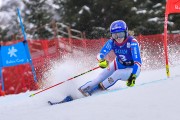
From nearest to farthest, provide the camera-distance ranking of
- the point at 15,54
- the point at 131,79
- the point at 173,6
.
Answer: the point at 131,79 < the point at 173,6 < the point at 15,54

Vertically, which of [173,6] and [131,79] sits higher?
[173,6]

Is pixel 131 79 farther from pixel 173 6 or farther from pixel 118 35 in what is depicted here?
pixel 173 6

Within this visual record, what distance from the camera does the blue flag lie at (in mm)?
13159

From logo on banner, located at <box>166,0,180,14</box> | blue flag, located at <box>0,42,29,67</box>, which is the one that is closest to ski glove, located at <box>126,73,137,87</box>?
logo on banner, located at <box>166,0,180,14</box>

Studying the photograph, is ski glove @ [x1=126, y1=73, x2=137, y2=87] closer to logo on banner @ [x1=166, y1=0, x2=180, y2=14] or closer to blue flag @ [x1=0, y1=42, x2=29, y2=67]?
logo on banner @ [x1=166, y1=0, x2=180, y2=14]

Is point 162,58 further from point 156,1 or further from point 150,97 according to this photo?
point 156,1

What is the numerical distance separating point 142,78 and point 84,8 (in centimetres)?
1826

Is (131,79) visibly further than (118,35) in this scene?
No

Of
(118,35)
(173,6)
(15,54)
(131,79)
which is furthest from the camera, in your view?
(15,54)

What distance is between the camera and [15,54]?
13.1 metres

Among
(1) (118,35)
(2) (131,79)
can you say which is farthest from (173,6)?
(2) (131,79)

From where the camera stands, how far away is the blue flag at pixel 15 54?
43.2 feet

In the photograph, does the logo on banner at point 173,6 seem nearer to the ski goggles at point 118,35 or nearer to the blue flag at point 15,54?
the ski goggles at point 118,35

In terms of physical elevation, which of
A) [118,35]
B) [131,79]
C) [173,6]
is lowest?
[131,79]
